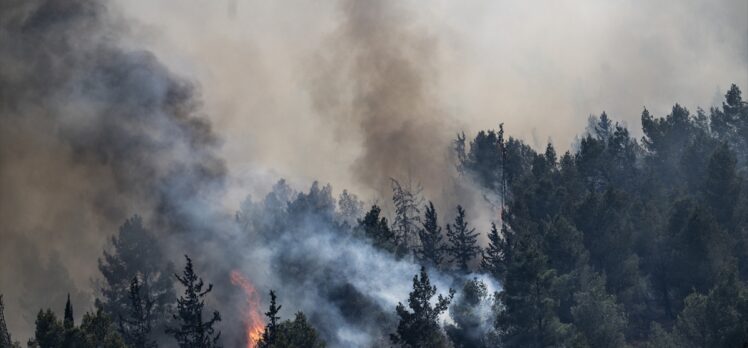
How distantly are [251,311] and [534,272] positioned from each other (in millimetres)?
37951

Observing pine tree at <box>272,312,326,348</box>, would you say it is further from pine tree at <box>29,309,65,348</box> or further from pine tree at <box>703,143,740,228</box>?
pine tree at <box>703,143,740,228</box>

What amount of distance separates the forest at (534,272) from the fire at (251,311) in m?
0.37

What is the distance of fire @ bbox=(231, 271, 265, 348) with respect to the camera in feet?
272

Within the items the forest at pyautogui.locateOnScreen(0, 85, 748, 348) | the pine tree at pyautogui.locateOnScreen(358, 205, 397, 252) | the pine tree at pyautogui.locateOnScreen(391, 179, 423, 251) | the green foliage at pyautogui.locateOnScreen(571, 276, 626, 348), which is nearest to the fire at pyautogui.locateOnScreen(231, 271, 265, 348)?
the forest at pyautogui.locateOnScreen(0, 85, 748, 348)

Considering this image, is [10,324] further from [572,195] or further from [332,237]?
[572,195]

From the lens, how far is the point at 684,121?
102 metres

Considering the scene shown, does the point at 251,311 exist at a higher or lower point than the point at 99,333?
higher

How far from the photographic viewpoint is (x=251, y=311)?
87.4 meters

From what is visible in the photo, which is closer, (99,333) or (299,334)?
(299,334)

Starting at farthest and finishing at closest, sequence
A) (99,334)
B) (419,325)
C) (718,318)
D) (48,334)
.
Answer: (419,325) → (99,334) → (718,318) → (48,334)

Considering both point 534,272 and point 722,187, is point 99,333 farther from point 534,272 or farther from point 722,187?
point 722,187

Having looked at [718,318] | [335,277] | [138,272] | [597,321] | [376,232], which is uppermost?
[138,272]

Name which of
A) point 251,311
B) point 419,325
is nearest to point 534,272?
point 419,325

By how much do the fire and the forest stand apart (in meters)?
0.37
